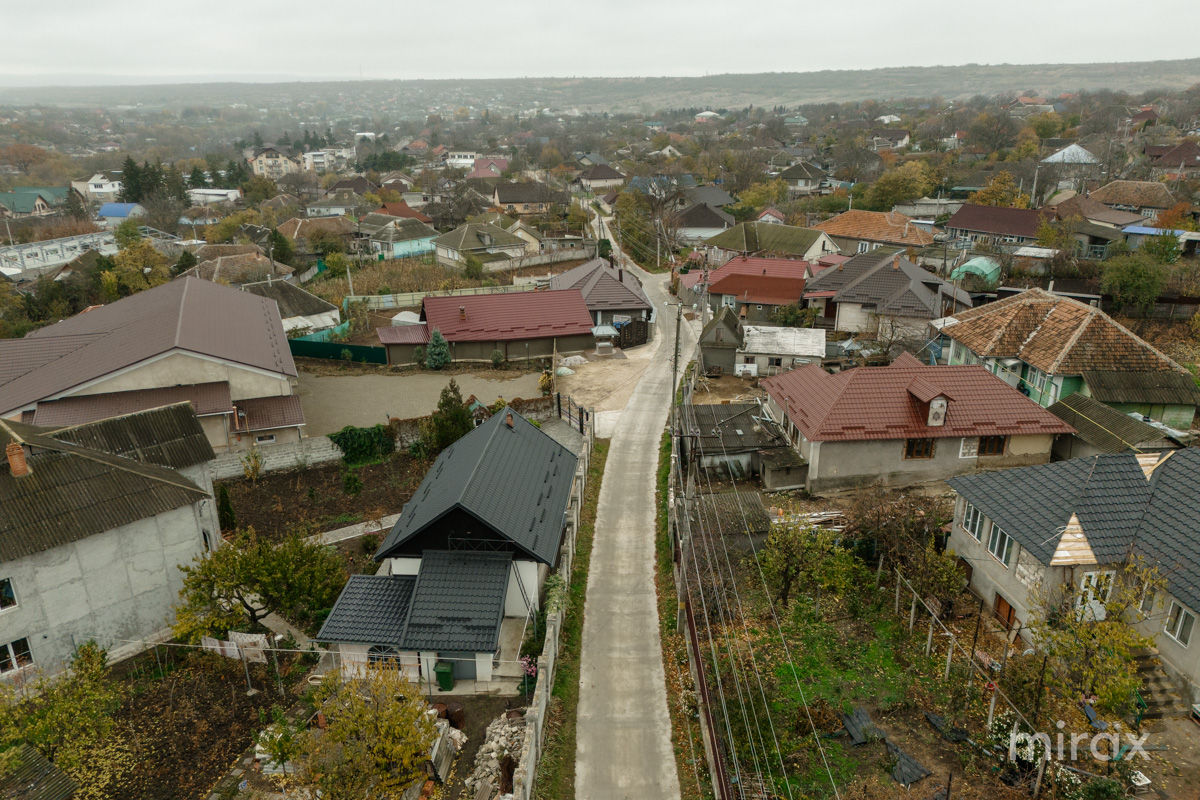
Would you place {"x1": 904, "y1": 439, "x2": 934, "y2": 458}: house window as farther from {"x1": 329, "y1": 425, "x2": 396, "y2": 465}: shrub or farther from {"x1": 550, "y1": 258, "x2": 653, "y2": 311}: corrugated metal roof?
{"x1": 550, "y1": 258, "x2": 653, "y2": 311}: corrugated metal roof

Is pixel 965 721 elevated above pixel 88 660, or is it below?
below

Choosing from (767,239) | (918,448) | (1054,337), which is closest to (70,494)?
(918,448)

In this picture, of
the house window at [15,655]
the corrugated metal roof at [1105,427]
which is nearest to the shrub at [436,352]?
the house window at [15,655]

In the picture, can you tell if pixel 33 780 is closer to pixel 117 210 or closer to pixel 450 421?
pixel 450 421

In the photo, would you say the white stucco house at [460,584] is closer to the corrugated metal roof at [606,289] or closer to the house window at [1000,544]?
the house window at [1000,544]

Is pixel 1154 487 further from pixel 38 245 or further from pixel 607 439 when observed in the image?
pixel 38 245

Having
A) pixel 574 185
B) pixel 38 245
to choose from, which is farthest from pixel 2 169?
pixel 574 185

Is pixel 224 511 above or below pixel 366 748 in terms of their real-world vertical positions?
below
